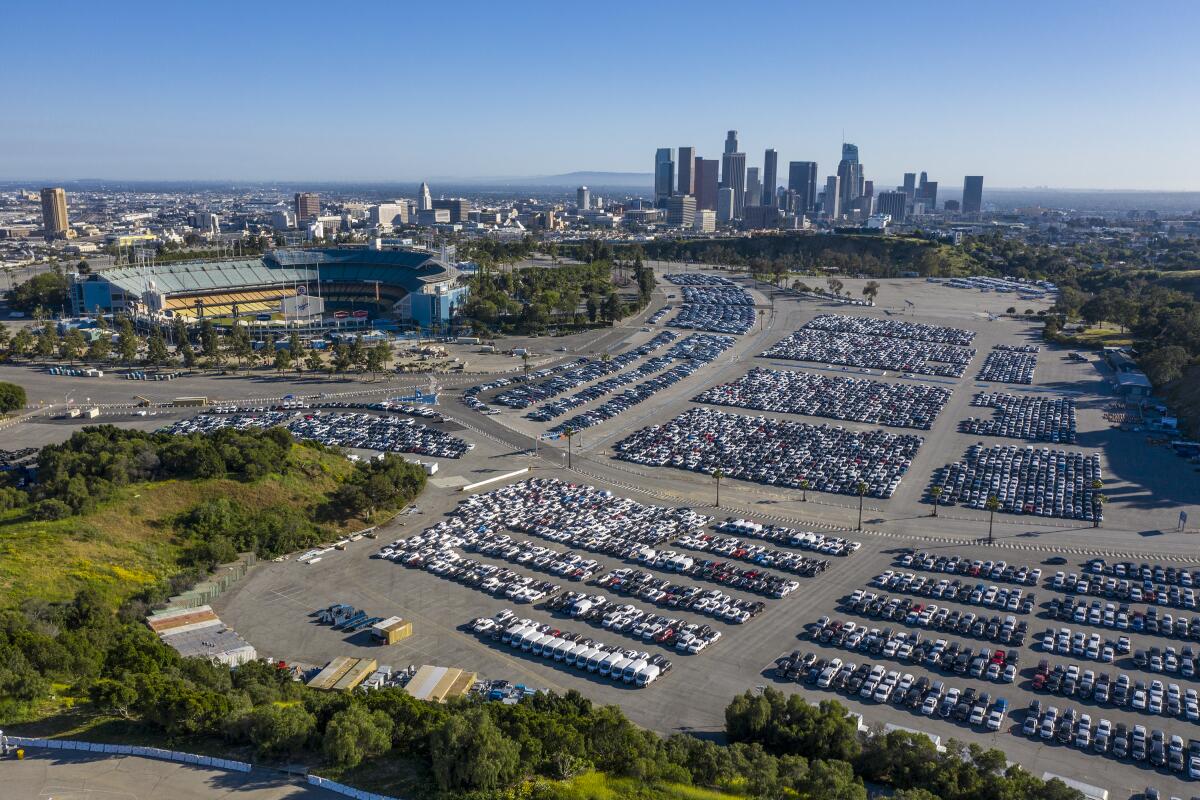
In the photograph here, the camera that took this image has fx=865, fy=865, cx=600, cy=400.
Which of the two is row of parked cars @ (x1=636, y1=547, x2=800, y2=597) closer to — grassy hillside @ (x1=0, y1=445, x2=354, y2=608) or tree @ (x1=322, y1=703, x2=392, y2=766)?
grassy hillside @ (x1=0, y1=445, x2=354, y2=608)

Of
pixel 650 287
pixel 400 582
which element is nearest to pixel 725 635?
pixel 400 582

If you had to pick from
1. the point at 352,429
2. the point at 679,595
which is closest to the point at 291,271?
the point at 352,429

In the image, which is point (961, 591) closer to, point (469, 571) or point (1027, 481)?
point (1027, 481)

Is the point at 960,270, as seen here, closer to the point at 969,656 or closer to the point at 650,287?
the point at 650,287

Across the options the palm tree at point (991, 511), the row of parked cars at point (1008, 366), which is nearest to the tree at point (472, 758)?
the palm tree at point (991, 511)

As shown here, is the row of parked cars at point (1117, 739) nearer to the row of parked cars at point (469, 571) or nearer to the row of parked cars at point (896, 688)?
the row of parked cars at point (896, 688)

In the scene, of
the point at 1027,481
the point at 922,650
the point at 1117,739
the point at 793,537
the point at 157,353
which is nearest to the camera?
the point at 1117,739
